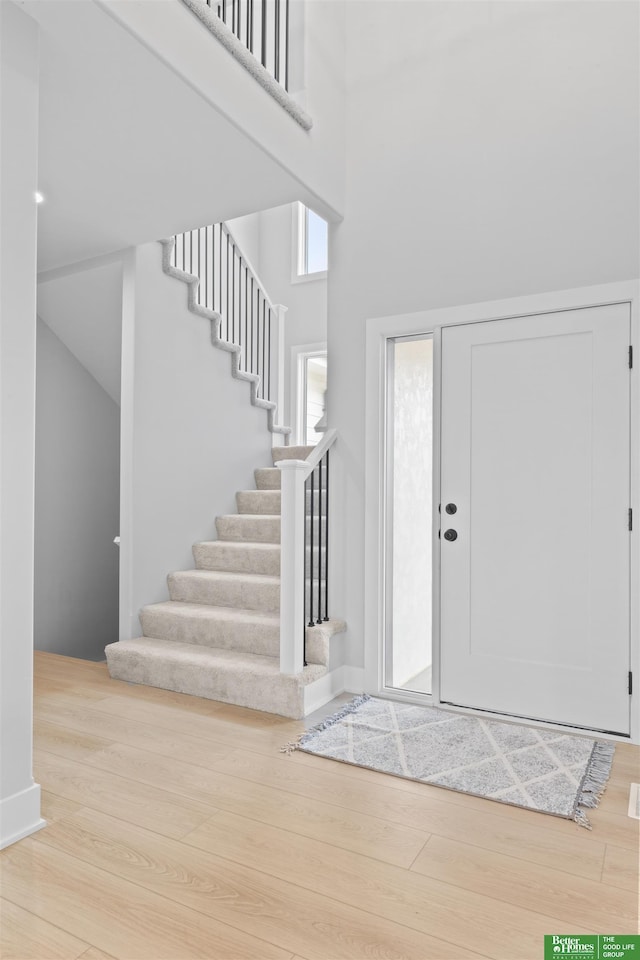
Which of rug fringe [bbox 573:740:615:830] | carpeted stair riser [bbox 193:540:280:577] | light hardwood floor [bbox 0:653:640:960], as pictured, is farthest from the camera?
carpeted stair riser [bbox 193:540:280:577]

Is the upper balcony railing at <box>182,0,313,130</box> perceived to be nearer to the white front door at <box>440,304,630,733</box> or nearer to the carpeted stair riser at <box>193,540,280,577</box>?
the white front door at <box>440,304,630,733</box>

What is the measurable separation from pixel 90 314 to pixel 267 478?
5.76 ft

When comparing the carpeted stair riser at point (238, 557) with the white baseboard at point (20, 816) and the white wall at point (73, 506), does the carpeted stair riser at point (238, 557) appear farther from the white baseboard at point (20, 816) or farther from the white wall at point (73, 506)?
the white baseboard at point (20, 816)

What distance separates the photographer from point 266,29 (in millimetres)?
3043

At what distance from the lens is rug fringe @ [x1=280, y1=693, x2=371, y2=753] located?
257 cm

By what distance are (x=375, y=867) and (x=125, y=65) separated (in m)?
2.76

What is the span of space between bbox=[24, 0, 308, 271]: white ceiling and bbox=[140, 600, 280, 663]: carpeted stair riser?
7.34ft

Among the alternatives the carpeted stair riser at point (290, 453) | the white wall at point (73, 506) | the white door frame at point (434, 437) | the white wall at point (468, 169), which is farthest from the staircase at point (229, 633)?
the white wall at point (73, 506)

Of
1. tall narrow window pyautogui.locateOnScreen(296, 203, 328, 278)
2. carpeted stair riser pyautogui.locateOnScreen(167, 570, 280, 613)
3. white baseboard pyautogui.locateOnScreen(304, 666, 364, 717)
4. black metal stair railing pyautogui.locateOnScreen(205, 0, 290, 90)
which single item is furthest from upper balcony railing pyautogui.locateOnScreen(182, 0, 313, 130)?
tall narrow window pyautogui.locateOnScreen(296, 203, 328, 278)

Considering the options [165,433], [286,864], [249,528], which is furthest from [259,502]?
[286,864]

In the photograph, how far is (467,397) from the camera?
305cm

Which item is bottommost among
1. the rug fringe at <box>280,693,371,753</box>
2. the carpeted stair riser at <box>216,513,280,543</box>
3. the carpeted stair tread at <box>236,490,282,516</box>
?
the rug fringe at <box>280,693,371,753</box>

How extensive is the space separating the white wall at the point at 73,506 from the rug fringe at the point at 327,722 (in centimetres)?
282

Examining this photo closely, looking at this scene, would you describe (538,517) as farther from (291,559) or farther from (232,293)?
(232,293)
